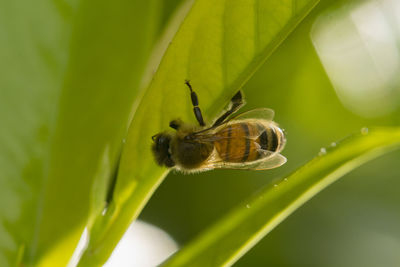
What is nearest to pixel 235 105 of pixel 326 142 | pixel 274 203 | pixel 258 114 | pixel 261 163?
pixel 258 114

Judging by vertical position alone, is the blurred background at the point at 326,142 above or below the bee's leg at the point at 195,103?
above

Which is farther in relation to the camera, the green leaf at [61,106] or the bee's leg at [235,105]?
the bee's leg at [235,105]

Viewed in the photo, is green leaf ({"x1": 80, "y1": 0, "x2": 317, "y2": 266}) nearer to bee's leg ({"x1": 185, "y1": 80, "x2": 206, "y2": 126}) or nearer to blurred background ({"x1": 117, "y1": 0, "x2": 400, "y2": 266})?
bee's leg ({"x1": 185, "y1": 80, "x2": 206, "y2": 126})

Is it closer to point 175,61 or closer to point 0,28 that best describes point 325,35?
point 175,61

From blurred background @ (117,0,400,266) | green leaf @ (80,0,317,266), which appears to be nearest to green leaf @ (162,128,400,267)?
green leaf @ (80,0,317,266)

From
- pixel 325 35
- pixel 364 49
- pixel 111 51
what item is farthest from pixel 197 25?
pixel 364 49

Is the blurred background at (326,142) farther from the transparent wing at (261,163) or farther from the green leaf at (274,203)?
the green leaf at (274,203)

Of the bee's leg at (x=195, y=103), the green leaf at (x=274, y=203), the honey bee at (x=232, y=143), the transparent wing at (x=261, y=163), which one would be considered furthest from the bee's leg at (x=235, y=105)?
the green leaf at (x=274, y=203)

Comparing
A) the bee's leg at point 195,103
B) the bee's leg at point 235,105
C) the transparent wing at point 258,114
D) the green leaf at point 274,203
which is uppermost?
the bee's leg at point 235,105
